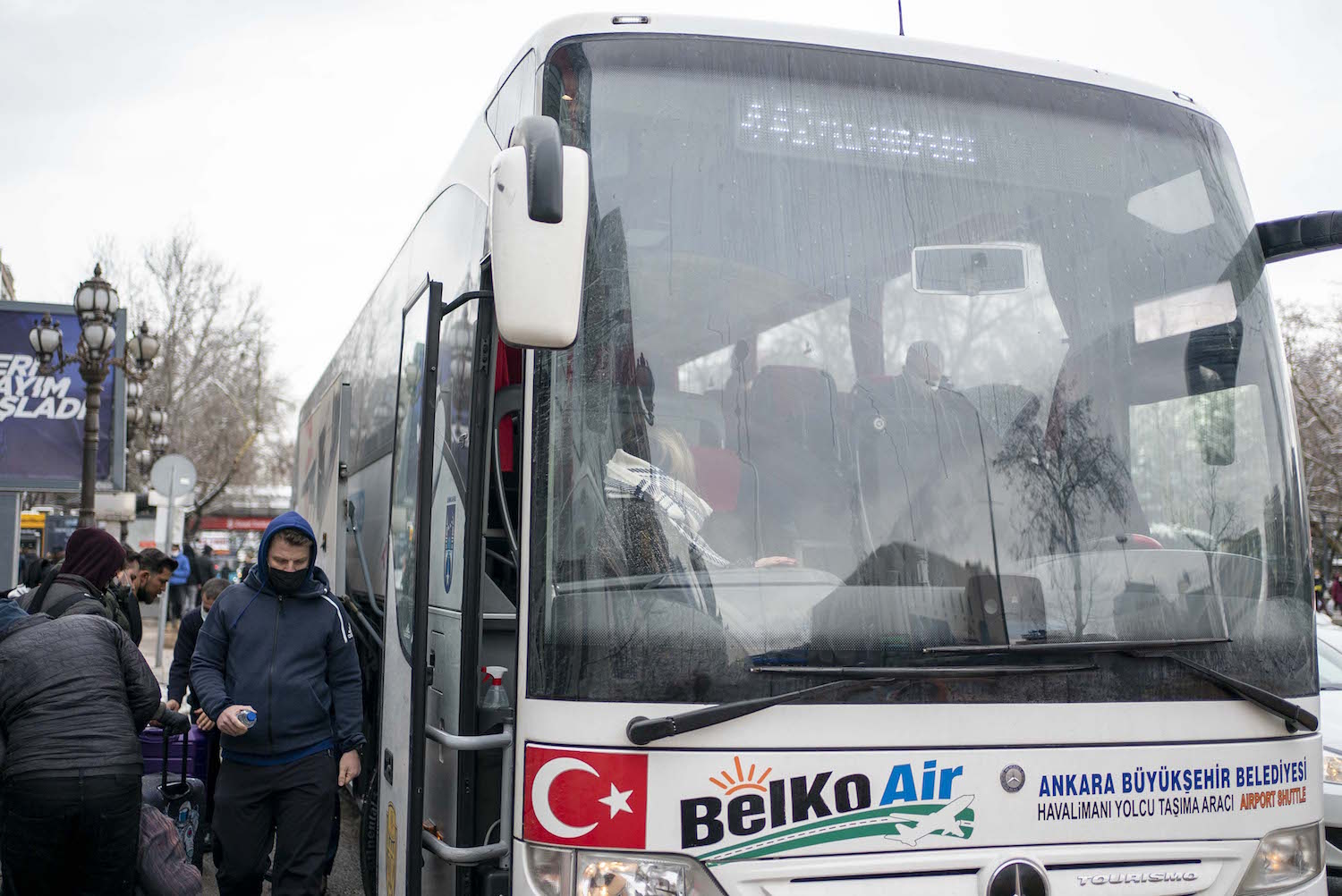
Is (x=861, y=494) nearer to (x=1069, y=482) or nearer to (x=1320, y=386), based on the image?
(x=1069, y=482)

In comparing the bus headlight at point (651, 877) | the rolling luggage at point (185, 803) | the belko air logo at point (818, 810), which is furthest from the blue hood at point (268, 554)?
the belko air logo at point (818, 810)

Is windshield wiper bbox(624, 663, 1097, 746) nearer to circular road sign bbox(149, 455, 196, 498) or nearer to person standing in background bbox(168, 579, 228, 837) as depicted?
person standing in background bbox(168, 579, 228, 837)

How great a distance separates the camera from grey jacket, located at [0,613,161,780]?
446 centimetres

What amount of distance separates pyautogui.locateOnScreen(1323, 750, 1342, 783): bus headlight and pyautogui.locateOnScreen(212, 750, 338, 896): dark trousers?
5.06 m

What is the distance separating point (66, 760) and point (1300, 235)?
4.39 m

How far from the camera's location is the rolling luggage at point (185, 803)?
6002 millimetres

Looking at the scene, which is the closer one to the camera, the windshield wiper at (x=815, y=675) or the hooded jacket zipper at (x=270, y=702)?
the windshield wiper at (x=815, y=675)

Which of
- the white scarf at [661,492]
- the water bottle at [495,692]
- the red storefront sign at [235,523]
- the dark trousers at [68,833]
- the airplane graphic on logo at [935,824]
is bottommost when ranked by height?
the dark trousers at [68,833]

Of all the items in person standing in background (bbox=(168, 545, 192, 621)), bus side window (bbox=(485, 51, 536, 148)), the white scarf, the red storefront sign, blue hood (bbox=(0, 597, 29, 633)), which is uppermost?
the red storefront sign

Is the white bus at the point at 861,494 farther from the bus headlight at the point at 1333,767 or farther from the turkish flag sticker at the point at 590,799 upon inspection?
the bus headlight at the point at 1333,767

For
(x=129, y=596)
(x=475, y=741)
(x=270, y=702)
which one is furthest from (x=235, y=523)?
(x=475, y=741)

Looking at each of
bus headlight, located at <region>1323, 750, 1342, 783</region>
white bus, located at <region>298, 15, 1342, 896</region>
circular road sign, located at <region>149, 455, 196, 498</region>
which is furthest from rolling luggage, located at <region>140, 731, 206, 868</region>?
circular road sign, located at <region>149, 455, 196, 498</region>

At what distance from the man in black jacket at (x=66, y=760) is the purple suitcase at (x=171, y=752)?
179 cm

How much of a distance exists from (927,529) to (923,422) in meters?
0.28
